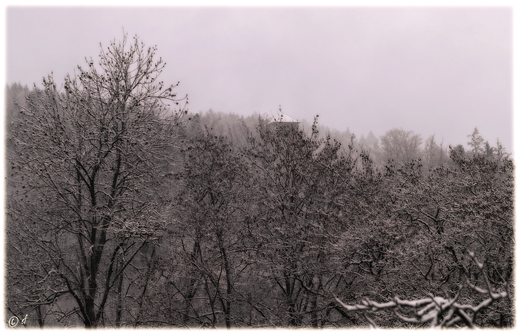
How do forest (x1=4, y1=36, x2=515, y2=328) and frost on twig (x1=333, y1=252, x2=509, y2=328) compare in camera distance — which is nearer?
frost on twig (x1=333, y1=252, x2=509, y2=328)

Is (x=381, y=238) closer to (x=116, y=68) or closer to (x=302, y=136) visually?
(x=302, y=136)

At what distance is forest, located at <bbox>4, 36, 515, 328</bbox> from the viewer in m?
8.53

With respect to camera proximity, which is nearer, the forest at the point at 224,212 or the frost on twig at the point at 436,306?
the frost on twig at the point at 436,306

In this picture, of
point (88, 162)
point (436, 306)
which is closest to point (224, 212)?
point (88, 162)

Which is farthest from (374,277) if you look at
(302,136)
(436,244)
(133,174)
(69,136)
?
(69,136)

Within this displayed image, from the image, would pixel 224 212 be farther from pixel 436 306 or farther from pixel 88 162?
pixel 436 306

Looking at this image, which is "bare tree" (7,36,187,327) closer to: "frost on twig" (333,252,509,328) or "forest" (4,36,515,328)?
"forest" (4,36,515,328)

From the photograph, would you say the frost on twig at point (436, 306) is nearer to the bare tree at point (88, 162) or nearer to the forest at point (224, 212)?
the forest at point (224, 212)

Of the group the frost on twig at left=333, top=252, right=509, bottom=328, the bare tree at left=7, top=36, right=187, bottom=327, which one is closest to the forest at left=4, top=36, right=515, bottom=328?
the bare tree at left=7, top=36, right=187, bottom=327

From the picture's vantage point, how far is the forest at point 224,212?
8.53m

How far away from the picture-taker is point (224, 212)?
11.1 metres

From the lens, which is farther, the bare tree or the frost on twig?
the bare tree

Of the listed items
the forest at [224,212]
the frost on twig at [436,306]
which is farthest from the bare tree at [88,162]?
the frost on twig at [436,306]

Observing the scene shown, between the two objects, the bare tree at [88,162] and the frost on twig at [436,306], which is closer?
the frost on twig at [436,306]
